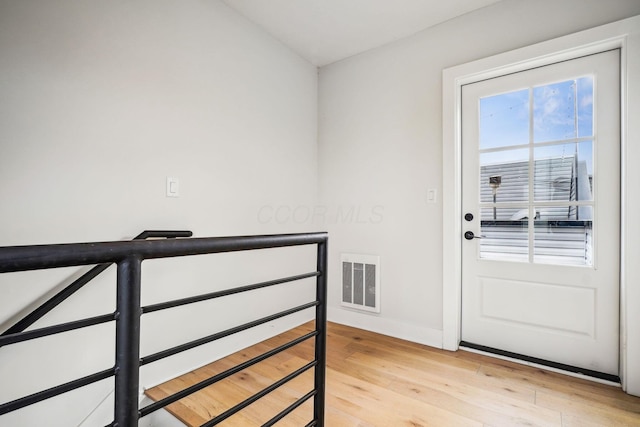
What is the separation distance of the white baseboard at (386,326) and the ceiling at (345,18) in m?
2.28

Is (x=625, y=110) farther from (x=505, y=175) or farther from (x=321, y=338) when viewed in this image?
(x=321, y=338)

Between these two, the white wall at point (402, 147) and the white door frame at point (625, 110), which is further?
the white wall at point (402, 147)

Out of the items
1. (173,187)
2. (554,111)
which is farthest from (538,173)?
(173,187)

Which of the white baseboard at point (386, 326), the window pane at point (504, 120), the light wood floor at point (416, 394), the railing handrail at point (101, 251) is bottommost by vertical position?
the light wood floor at point (416, 394)

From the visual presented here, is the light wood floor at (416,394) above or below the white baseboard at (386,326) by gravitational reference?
below

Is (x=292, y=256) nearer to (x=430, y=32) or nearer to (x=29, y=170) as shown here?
(x=29, y=170)

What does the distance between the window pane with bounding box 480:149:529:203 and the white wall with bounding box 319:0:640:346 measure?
0.31 m

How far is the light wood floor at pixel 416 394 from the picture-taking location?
152 cm

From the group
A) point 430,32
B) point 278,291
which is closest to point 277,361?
point 278,291

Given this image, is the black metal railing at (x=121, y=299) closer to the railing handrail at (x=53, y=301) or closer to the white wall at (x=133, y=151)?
the railing handrail at (x=53, y=301)

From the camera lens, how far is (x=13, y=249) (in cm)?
48

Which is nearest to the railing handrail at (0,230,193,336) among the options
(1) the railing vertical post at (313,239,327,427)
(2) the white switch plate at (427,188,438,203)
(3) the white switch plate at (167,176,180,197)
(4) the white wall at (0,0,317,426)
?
(4) the white wall at (0,0,317,426)

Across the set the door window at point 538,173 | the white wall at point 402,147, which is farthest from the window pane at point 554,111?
the white wall at point 402,147

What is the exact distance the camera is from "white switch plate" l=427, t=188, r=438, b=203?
2.38 meters
